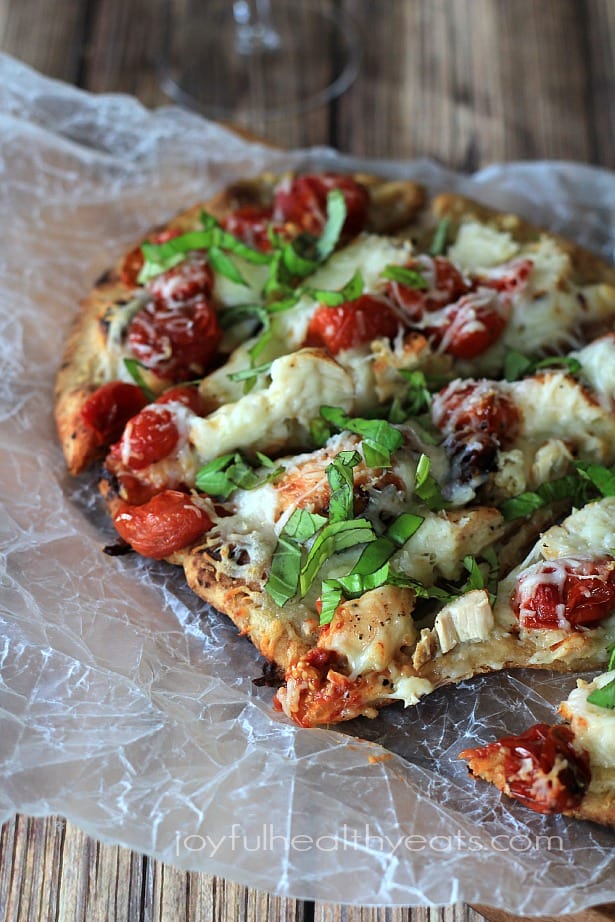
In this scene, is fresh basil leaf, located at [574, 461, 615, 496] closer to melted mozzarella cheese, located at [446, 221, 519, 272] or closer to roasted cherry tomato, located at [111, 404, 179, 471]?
melted mozzarella cheese, located at [446, 221, 519, 272]

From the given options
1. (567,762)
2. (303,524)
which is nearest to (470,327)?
(303,524)

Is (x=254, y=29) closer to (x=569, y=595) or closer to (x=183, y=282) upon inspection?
(x=183, y=282)


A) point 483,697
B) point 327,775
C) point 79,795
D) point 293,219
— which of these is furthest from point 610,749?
point 293,219

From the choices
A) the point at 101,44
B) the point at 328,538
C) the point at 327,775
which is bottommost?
the point at 327,775

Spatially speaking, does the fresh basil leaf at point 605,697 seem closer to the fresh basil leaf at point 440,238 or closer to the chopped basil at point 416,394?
the chopped basil at point 416,394

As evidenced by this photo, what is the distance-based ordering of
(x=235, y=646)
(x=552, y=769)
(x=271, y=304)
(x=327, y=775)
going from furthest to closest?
(x=271, y=304) → (x=235, y=646) → (x=327, y=775) → (x=552, y=769)

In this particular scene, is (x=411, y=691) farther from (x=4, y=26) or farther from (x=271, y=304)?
(x=4, y=26)

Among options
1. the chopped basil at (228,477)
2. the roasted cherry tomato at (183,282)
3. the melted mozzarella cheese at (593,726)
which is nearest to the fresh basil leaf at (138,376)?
the roasted cherry tomato at (183,282)

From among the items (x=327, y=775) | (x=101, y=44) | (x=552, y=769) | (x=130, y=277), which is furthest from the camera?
(x=101, y=44)

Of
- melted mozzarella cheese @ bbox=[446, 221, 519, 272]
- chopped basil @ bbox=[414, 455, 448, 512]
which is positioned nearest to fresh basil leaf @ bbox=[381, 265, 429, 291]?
melted mozzarella cheese @ bbox=[446, 221, 519, 272]

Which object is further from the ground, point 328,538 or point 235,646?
point 328,538
